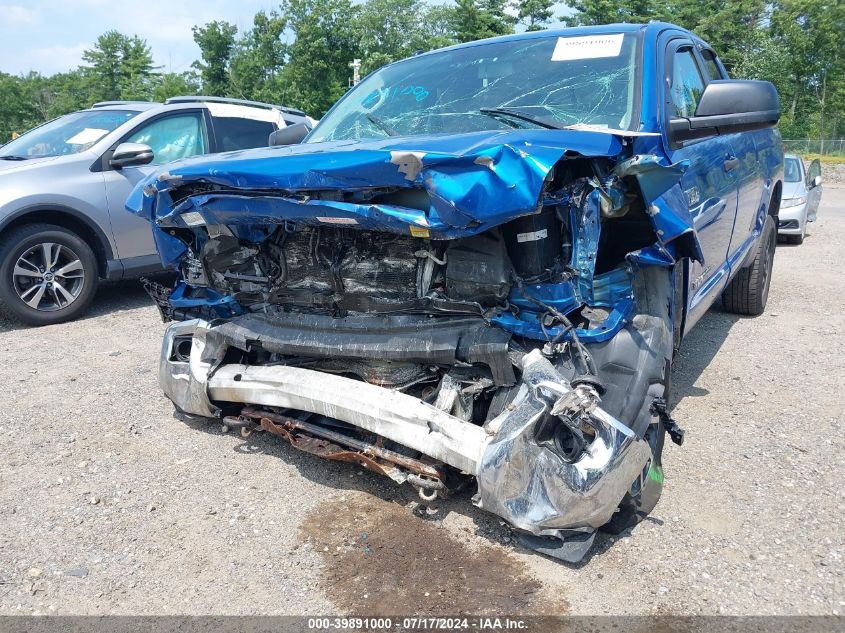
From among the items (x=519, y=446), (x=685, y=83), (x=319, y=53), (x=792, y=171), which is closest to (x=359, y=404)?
(x=519, y=446)

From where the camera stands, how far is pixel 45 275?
19.5 ft

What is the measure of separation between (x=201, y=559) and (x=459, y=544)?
1010 millimetres

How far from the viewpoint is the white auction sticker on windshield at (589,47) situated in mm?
3467

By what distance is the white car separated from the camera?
10180 mm

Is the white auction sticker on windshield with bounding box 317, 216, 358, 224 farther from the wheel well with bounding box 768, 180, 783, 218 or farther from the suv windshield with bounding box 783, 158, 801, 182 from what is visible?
the suv windshield with bounding box 783, 158, 801, 182

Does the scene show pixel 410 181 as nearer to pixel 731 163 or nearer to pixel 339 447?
pixel 339 447

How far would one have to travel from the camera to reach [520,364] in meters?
2.64

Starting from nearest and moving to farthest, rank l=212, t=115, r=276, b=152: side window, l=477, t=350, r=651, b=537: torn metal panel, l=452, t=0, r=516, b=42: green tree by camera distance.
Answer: l=477, t=350, r=651, b=537: torn metal panel
l=212, t=115, r=276, b=152: side window
l=452, t=0, r=516, b=42: green tree

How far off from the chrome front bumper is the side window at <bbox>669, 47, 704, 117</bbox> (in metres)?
1.75

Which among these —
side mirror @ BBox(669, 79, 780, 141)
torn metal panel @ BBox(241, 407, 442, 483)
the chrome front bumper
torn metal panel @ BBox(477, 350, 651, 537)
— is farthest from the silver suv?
torn metal panel @ BBox(477, 350, 651, 537)

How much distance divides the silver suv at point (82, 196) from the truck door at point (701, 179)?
4.57 meters

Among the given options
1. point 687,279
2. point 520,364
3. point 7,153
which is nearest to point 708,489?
point 687,279

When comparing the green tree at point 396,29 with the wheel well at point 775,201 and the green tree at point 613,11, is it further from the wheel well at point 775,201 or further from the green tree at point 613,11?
the wheel well at point 775,201

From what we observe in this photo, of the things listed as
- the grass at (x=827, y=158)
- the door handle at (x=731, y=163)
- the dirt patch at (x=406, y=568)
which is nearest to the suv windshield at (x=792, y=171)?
the door handle at (x=731, y=163)
